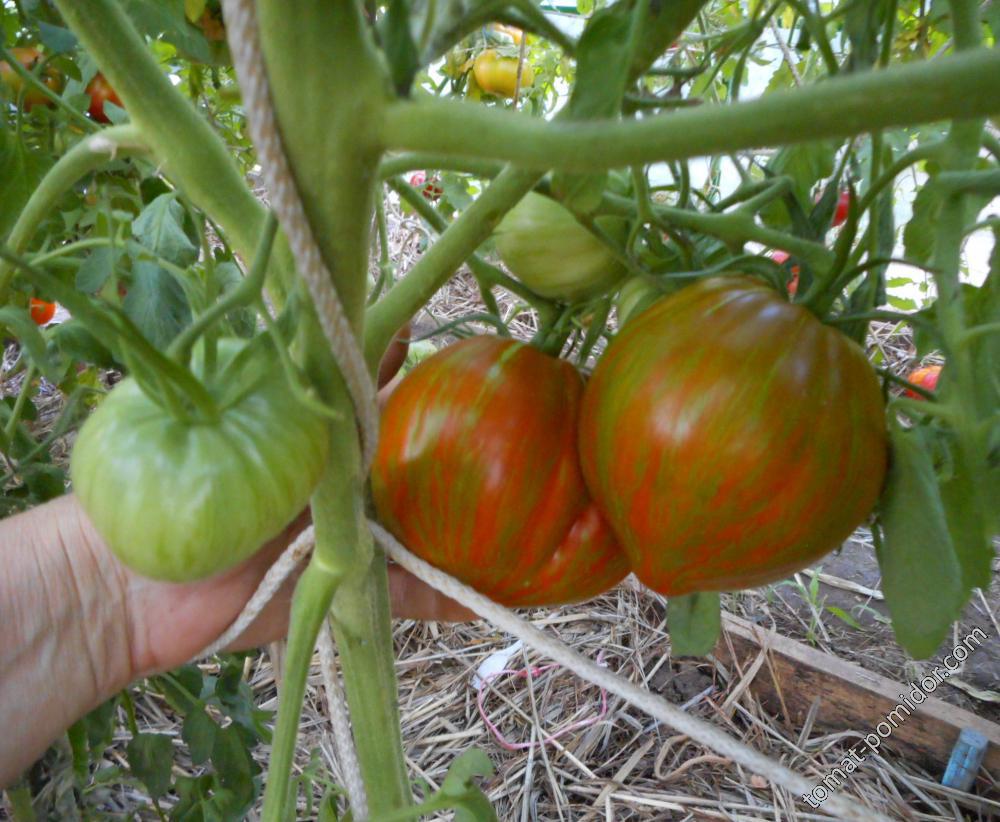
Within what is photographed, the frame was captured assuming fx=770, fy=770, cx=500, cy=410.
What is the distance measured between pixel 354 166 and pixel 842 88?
0.58ft

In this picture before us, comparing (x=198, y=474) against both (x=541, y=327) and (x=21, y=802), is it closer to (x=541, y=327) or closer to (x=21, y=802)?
(x=541, y=327)

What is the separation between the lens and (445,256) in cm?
38

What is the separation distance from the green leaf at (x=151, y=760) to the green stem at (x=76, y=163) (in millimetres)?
480

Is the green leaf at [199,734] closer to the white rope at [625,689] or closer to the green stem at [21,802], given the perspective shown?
the green stem at [21,802]

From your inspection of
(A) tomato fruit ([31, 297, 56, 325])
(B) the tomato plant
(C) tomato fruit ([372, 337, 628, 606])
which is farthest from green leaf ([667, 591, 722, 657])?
(A) tomato fruit ([31, 297, 56, 325])

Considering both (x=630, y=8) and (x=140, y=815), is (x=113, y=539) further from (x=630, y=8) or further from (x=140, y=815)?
(x=140, y=815)

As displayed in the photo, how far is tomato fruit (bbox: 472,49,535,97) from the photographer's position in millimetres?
1919

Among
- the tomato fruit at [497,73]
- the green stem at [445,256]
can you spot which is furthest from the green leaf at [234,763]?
the tomato fruit at [497,73]

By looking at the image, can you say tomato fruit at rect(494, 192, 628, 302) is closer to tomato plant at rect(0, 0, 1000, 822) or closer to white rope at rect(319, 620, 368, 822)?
tomato plant at rect(0, 0, 1000, 822)

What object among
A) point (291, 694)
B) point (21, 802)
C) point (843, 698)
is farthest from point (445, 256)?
point (843, 698)

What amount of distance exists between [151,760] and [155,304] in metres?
0.46

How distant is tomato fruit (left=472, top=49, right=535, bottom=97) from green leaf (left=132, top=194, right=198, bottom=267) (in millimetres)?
1518

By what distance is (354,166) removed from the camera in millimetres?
293

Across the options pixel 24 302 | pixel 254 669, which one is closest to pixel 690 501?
pixel 24 302
